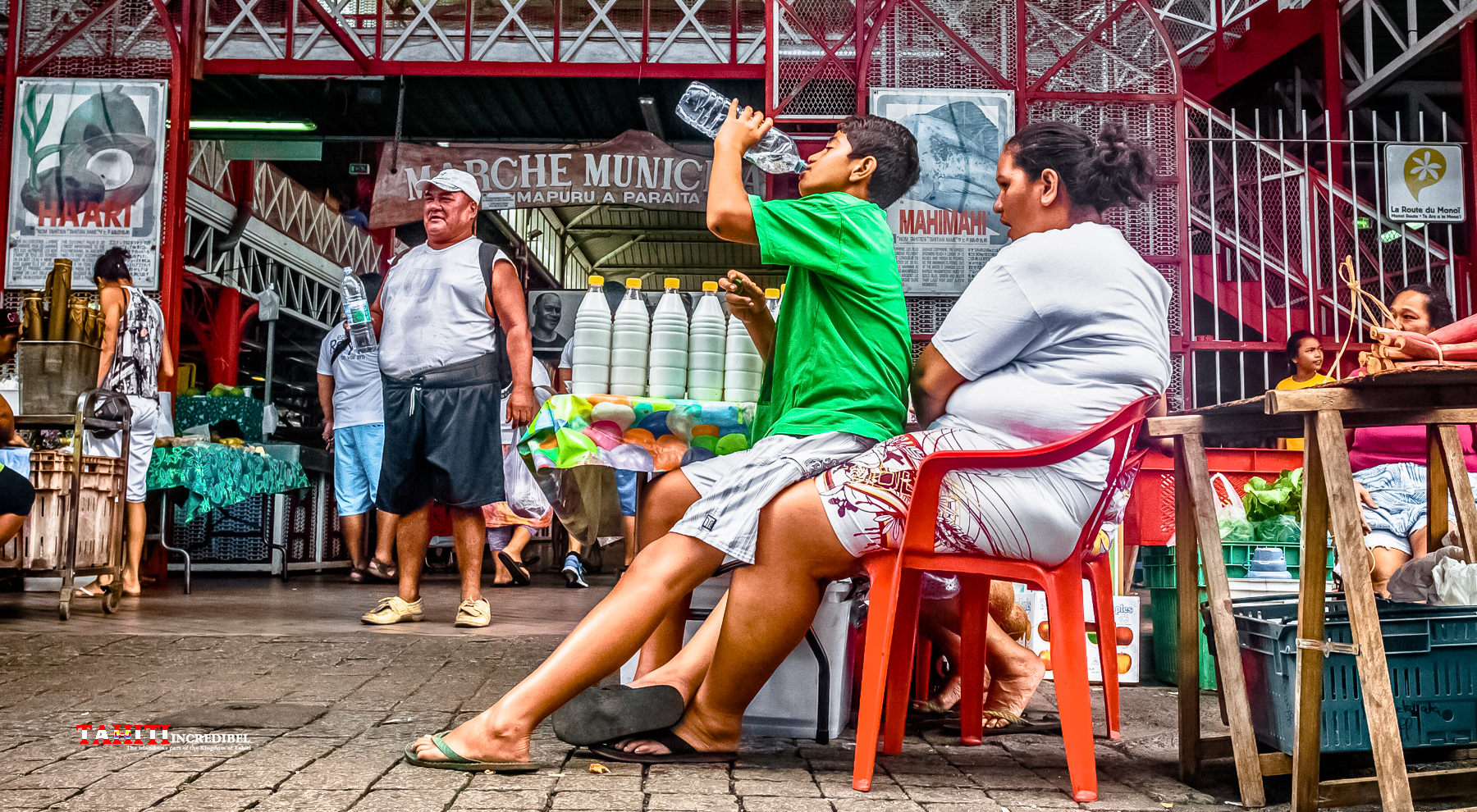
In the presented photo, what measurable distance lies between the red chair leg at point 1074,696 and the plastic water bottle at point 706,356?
56.0 inches

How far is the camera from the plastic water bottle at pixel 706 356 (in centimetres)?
338

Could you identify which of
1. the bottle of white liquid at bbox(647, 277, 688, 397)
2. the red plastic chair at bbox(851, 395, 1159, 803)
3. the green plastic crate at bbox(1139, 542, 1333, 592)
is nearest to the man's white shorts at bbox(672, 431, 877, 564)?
the red plastic chair at bbox(851, 395, 1159, 803)

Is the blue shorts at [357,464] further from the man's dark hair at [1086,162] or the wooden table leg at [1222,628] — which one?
the wooden table leg at [1222,628]

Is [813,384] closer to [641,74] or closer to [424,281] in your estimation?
[424,281]

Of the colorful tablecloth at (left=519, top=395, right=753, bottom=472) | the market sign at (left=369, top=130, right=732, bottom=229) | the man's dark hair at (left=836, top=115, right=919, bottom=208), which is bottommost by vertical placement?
the colorful tablecloth at (left=519, top=395, right=753, bottom=472)

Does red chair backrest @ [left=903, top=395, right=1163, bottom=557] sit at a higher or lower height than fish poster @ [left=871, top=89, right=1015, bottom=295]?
lower

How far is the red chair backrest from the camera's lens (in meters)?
2.15

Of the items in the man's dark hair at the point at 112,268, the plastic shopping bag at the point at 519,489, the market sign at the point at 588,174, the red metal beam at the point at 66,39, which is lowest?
the plastic shopping bag at the point at 519,489

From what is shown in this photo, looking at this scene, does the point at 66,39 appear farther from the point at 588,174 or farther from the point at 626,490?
the point at 626,490

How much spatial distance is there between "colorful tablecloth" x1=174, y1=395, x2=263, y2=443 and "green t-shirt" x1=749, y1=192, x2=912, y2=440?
6.88 metres

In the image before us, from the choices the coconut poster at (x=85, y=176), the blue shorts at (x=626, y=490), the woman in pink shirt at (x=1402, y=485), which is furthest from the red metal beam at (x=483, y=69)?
the woman in pink shirt at (x=1402, y=485)

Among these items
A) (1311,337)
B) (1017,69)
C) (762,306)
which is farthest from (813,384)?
(1017,69)

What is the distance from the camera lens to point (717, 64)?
8.97 metres

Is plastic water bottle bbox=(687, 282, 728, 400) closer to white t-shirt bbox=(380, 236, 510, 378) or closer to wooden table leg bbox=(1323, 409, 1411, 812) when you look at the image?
white t-shirt bbox=(380, 236, 510, 378)
